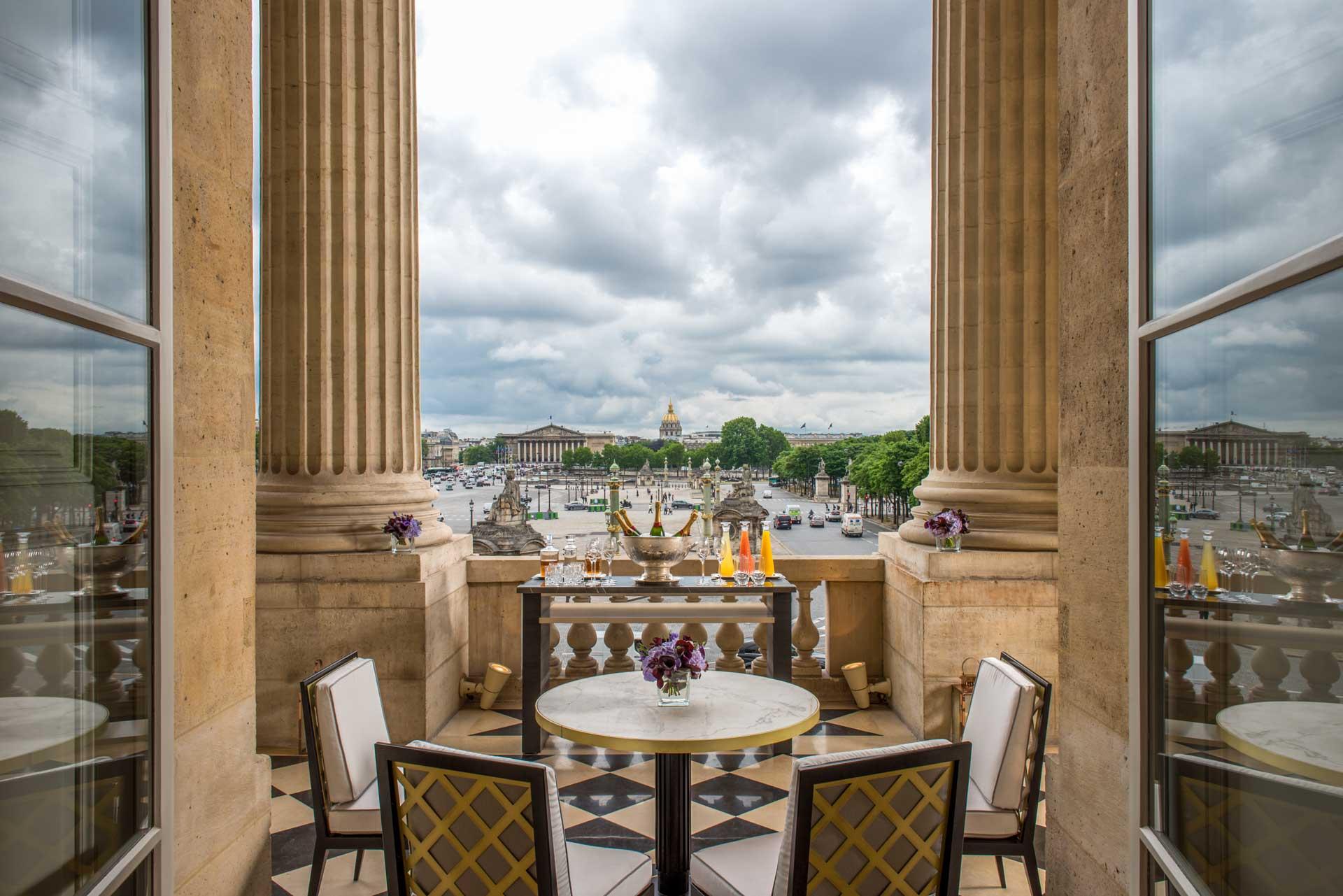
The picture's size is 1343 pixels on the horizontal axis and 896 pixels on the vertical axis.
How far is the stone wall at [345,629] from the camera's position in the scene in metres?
5.38

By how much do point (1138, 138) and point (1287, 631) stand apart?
1.07 m

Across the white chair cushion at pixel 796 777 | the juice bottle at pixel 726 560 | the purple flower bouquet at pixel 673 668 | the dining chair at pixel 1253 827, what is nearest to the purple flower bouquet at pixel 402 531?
the juice bottle at pixel 726 560

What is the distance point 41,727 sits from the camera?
137 cm

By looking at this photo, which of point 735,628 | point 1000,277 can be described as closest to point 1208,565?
point 1000,277

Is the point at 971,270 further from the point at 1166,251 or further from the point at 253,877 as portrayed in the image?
the point at 253,877

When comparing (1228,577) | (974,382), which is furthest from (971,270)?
(1228,577)

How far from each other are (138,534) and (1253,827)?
217 centimetres

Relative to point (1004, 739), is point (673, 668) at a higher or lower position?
higher

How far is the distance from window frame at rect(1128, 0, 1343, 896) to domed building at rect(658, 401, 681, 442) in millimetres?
24312

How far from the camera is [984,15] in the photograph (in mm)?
5684

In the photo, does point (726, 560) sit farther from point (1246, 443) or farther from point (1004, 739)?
Result: point (1246, 443)

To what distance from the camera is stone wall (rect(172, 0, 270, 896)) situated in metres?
2.03

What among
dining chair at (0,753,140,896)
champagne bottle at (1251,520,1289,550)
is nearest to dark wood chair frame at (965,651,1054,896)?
champagne bottle at (1251,520,1289,550)

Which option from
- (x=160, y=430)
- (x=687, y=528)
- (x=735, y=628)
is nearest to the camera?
(x=160, y=430)
